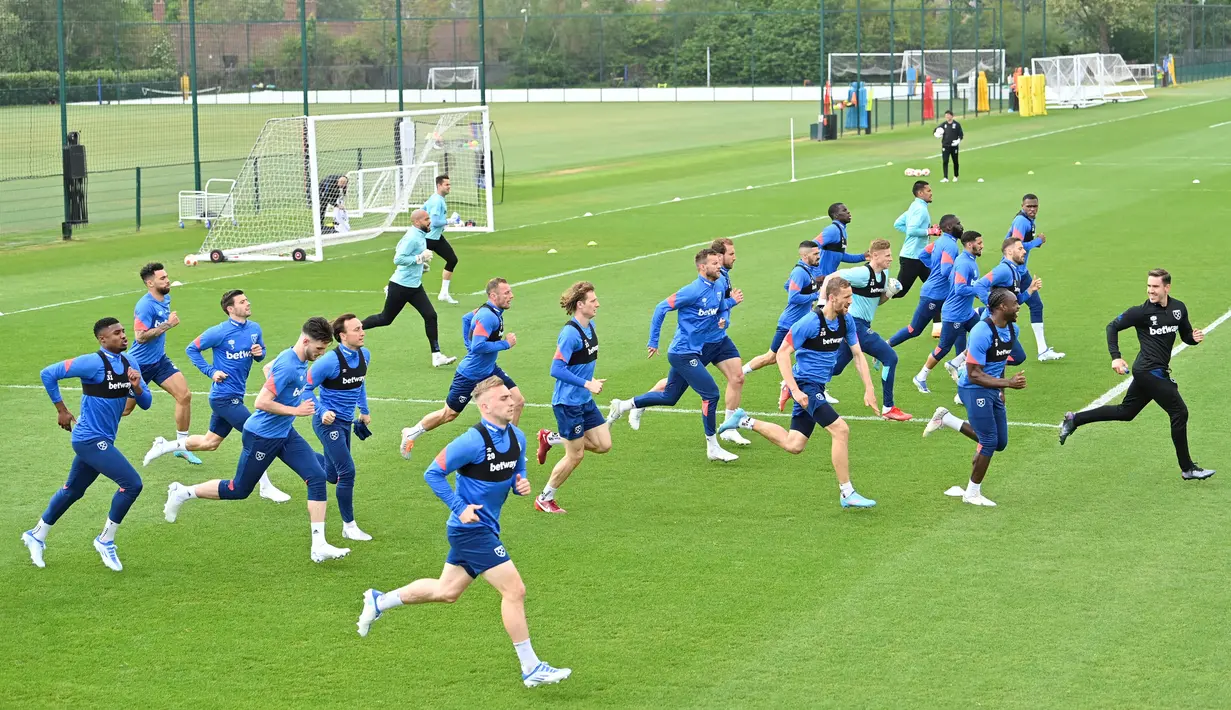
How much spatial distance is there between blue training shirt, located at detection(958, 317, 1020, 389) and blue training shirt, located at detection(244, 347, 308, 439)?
5.84 m

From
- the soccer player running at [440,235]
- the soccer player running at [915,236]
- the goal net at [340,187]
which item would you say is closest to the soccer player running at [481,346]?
the soccer player running at [915,236]

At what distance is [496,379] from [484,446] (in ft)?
1.47

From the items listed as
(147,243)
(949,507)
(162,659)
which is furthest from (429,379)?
(147,243)

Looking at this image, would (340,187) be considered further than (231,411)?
Yes

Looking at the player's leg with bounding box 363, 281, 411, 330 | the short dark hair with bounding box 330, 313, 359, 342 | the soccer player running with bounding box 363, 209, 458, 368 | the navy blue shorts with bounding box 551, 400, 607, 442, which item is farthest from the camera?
the player's leg with bounding box 363, 281, 411, 330

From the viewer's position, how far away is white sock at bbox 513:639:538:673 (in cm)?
945

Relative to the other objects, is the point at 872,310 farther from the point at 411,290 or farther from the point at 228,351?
the point at 228,351

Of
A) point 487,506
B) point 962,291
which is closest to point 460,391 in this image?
point 487,506

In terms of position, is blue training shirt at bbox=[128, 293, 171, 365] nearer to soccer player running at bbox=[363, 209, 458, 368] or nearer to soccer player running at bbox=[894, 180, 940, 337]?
soccer player running at bbox=[363, 209, 458, 368]

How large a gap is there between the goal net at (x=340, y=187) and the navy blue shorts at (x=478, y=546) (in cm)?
2155

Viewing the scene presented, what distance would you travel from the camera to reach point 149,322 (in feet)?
48.5

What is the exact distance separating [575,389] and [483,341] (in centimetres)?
172

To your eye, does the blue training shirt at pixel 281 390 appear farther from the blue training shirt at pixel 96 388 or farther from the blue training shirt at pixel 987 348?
the blue training shirt at pixel 987 348

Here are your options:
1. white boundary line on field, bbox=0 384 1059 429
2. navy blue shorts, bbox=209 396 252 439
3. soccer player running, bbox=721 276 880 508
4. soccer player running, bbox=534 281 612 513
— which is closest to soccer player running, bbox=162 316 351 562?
navy blue shorts, bbox=209 396 252 439
